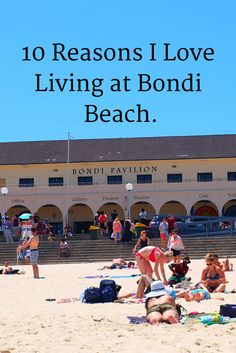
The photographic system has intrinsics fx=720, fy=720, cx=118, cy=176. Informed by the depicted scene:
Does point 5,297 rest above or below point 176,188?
below

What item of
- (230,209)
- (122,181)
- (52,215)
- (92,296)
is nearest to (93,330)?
(92,296)

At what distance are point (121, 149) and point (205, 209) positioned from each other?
23.3ft

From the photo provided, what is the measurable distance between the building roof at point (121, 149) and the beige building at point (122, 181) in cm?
7

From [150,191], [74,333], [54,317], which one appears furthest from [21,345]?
[150,191]

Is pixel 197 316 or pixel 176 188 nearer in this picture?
pixel 197 316

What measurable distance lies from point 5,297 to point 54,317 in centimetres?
403

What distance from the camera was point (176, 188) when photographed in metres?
46.4

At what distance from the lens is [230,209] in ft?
156

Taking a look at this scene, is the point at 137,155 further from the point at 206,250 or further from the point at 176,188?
the point at 206,250

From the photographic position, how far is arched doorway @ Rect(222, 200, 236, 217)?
4709 cm

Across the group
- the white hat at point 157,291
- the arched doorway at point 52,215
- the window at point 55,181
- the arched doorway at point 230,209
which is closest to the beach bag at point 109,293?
the white hat at point 157,291

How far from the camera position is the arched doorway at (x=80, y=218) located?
48.3 metres

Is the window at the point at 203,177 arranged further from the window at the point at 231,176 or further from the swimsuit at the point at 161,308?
the swimsuit at the point at 161,308

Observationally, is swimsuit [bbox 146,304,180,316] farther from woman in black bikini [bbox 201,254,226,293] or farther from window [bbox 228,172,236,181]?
window [bbox 228,172,236,181]
